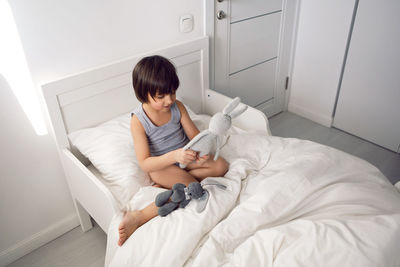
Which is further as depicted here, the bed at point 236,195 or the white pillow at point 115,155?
the white pillow at point 115,155

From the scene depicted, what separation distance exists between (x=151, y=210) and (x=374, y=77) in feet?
5.89

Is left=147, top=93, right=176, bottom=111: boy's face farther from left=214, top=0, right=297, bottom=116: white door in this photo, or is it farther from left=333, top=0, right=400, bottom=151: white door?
left=333, top=0, right=400, bottom=151: white door

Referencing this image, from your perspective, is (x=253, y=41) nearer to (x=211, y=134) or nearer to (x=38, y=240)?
(x=211, y=134)

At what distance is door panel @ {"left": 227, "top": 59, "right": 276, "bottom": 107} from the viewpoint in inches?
90.4

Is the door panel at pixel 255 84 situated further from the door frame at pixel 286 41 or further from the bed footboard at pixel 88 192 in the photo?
the bed footboard at pixel 88 192

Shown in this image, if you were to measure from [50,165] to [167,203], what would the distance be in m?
0.73

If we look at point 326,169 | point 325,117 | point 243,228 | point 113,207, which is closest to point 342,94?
point 325,117

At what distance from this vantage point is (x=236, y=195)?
48.1 inches

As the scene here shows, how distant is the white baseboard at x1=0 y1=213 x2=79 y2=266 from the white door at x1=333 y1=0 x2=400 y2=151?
1.99m

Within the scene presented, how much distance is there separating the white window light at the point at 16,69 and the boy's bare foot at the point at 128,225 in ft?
2.11

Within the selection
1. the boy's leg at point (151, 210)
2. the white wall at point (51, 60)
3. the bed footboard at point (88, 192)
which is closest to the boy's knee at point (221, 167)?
the boy's leg at point (151, 210)

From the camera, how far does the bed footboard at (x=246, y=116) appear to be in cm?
165

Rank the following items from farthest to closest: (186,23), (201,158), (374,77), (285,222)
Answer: (374,77) → (186,23) → (201,158) → (285,222)

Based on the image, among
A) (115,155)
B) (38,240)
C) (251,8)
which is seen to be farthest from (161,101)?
(251,8)
